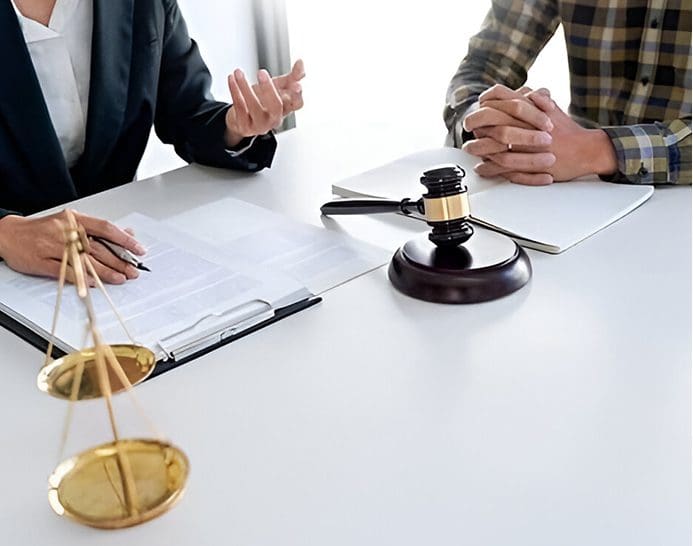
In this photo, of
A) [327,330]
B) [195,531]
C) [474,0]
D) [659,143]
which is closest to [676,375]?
[327,330]

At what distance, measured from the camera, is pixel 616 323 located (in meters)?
0.89

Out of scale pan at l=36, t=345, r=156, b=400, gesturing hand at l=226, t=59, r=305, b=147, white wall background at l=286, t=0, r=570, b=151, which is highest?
gesturing hand at l=226, t=59, r=305, b=147

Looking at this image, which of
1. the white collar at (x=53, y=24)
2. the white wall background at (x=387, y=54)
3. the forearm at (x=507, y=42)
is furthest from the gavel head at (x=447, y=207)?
the white wall background at (x=387, y=54)

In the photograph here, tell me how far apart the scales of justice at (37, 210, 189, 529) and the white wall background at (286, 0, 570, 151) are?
1388 millimetres

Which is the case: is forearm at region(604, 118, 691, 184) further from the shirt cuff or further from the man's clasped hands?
the shirt cuff

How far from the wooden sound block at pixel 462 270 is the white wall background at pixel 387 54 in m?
1.01

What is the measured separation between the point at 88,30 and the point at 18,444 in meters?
0.88

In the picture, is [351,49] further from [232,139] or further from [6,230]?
[6,230]

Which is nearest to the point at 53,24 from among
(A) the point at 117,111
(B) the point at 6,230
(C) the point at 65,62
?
(C) the point at 65,62

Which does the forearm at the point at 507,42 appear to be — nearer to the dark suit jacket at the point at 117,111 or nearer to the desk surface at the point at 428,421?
the dark suit jacket at the point at 117,111

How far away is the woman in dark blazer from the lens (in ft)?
4.31

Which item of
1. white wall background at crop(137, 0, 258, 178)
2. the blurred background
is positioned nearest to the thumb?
the blurred background

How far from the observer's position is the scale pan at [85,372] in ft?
2.14

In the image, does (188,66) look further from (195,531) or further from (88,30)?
(195,531)
